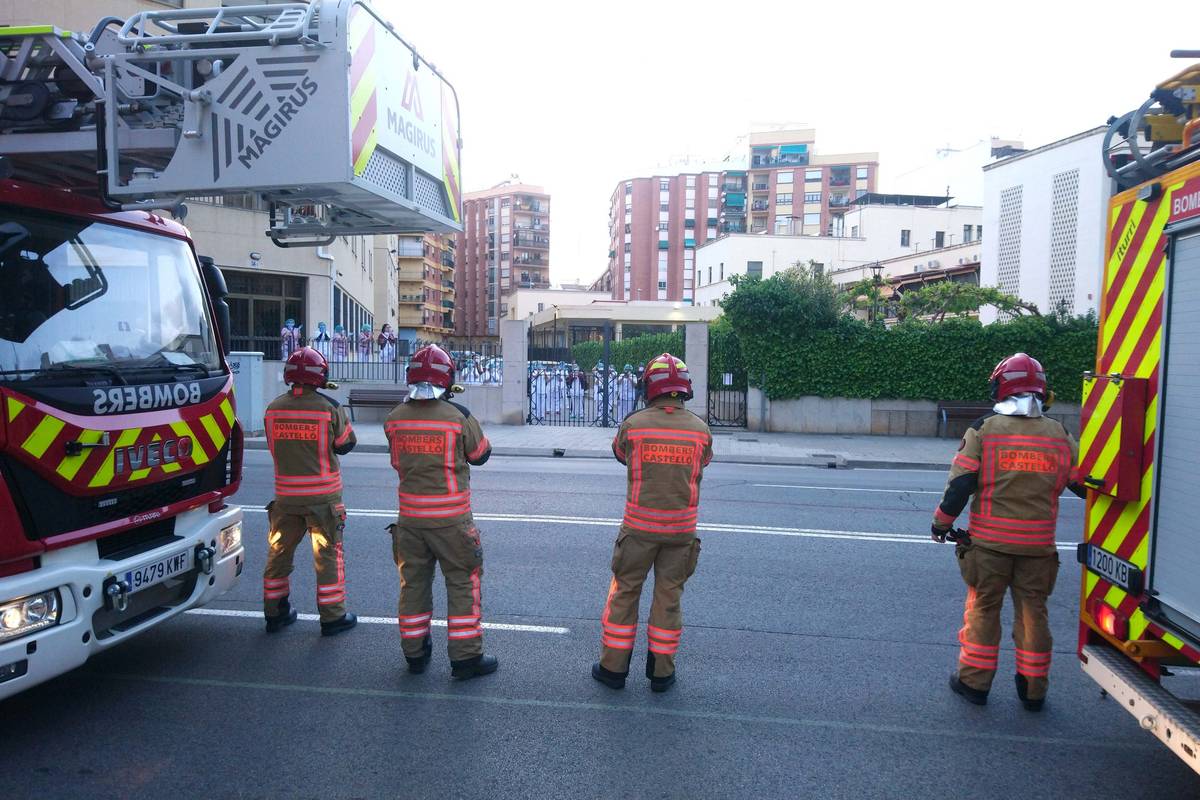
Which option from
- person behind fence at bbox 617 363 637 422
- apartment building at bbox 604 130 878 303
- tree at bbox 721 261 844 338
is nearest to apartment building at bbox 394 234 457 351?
apartment building at bbox 604 130 878 303

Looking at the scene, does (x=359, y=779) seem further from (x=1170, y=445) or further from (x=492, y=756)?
(x=1170, y=445)

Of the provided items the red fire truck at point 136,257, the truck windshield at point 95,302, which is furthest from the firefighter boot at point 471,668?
the truck windshield at point 95,302

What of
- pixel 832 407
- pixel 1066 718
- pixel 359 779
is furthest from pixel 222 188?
pixel 832 407

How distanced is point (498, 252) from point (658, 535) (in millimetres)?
107829

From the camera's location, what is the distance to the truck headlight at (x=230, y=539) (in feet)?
16.0

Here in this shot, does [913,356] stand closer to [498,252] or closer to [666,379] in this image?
[666,379]

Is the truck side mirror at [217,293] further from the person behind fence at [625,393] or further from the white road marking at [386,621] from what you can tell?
the person behind fence at [625,393]

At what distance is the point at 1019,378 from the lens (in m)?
4.37

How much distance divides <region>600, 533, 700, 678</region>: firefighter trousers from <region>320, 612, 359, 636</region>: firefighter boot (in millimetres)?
1798

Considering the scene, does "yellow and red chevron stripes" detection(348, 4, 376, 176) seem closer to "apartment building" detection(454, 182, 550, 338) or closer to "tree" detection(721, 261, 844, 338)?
"tree" detection(721, 261, 844, 338)

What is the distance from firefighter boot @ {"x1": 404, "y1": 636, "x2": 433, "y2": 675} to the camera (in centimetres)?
474

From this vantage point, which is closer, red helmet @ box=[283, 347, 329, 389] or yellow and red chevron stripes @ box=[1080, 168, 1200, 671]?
yellow and red chevron stripes @ box=[1080, 168, 1200, 671]

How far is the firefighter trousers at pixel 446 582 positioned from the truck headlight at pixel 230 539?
1056 mm

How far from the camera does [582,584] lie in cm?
652
